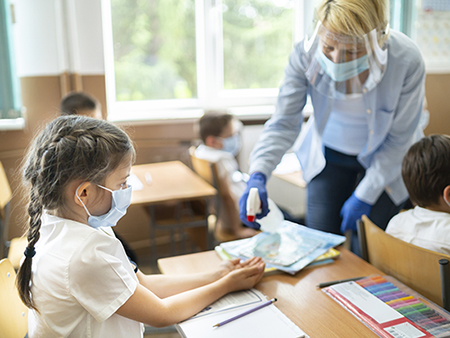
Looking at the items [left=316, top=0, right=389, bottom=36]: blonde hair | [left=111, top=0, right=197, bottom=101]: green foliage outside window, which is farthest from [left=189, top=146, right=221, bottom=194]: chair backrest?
[left=316, top=0, right=389, bottom=36]: blonde hair

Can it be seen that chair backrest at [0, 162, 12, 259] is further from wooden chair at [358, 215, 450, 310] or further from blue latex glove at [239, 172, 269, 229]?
wooden chair at [358, 215, 450, 310]

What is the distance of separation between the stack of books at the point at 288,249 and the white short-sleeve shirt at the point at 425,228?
0.17m

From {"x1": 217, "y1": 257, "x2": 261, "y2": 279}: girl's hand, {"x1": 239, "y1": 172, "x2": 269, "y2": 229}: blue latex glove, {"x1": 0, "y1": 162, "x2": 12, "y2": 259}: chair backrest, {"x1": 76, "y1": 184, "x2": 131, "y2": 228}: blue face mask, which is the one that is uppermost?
{"x1": 76, "y1": 184, "x2": 131, "y2": 228}: blue face mask

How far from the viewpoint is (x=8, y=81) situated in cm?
262

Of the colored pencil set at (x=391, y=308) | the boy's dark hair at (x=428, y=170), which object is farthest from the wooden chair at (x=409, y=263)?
the boy's dark hair at (x=428, y=170)

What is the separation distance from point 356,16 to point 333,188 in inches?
28.0

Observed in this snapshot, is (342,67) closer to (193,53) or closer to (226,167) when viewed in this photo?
(226,167)

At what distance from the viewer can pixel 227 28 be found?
3.36 m

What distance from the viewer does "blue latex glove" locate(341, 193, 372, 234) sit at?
1.49 m

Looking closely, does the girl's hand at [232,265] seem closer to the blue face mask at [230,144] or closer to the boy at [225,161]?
the boy at [225,161]

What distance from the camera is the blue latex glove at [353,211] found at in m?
1.49

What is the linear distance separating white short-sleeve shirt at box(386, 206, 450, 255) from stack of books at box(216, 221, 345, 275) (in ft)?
0.57

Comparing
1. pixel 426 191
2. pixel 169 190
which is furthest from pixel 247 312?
pixel 169 190

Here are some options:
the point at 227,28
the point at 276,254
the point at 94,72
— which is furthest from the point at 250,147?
the point at 276,254
